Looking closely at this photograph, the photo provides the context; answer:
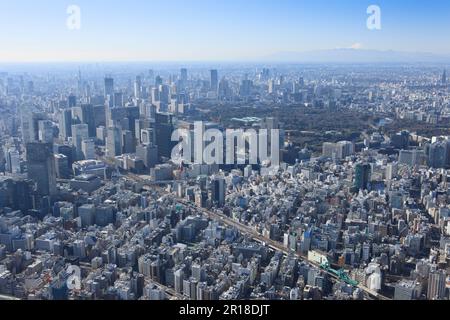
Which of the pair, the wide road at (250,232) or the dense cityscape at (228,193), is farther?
the wide road at (250,232)

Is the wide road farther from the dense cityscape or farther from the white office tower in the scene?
the white office tower

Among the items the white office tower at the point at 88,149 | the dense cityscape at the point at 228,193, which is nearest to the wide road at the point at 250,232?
the dense cityscape at the point at 228,193

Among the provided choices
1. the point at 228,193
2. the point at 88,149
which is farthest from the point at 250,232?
the point at 88,149

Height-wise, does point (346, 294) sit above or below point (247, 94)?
below

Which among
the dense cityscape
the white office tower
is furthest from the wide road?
the white office tower

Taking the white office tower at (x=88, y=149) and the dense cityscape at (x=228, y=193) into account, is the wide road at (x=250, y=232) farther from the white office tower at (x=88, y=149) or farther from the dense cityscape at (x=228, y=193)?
the white office tower at (x=88, y=149)

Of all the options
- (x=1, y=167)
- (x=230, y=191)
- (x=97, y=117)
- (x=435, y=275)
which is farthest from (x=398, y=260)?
(x=97, y=117)
